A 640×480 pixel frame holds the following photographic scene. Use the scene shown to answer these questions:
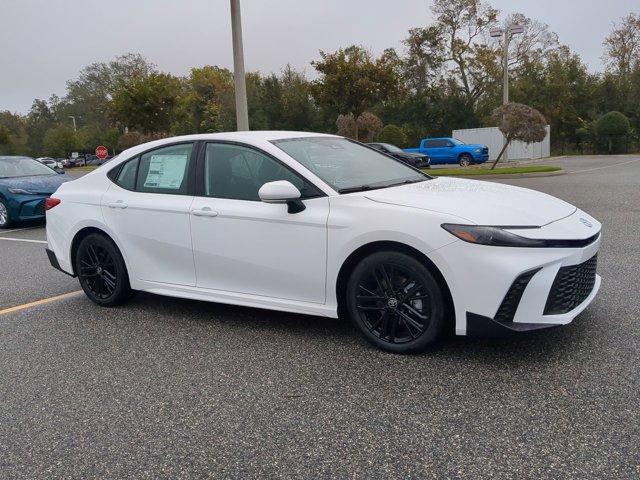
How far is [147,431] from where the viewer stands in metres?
3.03

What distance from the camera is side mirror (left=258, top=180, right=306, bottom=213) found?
3996 millimetres

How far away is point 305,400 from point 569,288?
69.3 inches

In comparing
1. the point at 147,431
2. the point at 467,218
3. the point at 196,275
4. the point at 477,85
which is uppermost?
the point at 477,85

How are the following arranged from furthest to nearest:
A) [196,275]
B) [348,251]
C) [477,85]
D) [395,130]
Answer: [477,85] → [395,130] → [196,275] → [348,251]

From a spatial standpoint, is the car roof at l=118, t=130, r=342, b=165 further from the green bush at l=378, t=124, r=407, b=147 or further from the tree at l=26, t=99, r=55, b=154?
the tree at l=26, t=99, r=55, b=154

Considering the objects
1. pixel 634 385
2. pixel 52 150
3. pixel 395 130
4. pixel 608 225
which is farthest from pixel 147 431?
pixel 52 150

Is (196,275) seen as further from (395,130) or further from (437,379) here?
(395,130)

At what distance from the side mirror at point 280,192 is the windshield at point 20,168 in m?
9.87

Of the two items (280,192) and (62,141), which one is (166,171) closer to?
(280,192)

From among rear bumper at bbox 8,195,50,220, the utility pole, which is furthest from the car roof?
the utility pole

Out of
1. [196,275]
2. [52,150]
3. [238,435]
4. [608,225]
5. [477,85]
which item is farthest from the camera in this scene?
[52,150]

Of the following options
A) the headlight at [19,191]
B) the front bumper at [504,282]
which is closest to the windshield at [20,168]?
the headlight at [19,191]

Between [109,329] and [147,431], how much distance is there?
1932mm

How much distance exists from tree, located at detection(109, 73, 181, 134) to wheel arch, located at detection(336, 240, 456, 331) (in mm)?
31246
